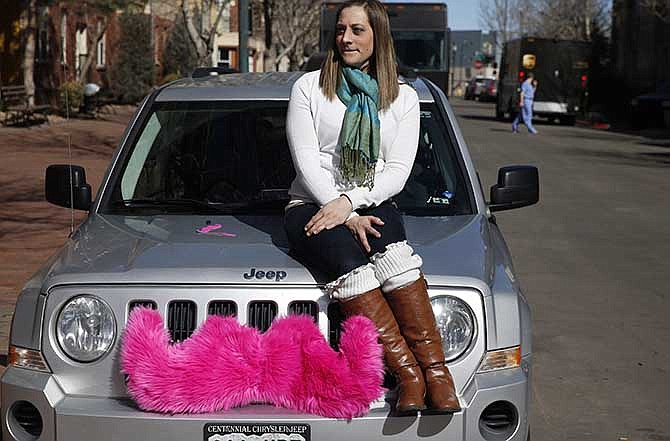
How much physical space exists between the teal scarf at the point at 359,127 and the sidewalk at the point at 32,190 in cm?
312

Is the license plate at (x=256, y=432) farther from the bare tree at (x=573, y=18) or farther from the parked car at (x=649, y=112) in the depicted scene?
the bare tree at (x=573, y=18)

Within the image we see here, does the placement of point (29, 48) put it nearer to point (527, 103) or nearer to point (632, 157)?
point (527, 103)

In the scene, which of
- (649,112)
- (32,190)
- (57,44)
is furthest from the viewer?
(649,112)

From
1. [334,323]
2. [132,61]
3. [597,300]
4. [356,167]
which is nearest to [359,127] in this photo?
[356,167]

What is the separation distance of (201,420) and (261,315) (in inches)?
17.2

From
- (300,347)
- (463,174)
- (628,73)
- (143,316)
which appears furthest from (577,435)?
(628,73)

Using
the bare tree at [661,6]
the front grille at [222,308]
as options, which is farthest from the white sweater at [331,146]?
the bare tree at [661,6]

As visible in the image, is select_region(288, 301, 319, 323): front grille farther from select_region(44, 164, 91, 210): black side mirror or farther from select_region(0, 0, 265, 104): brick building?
select_region(0, 0, 265, 104): brick building

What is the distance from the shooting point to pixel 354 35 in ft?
15.3

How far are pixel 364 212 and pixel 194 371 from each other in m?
1.05

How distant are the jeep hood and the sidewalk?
7.86ft

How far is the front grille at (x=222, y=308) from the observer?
400 centimetres

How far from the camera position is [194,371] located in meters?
3.90

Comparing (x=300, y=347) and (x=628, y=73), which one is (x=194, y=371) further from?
(x=628, y=73)
